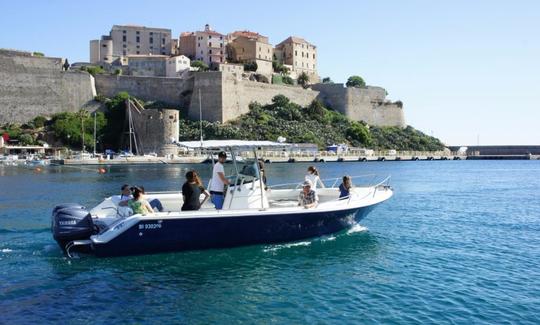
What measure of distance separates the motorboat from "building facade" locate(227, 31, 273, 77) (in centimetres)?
7105

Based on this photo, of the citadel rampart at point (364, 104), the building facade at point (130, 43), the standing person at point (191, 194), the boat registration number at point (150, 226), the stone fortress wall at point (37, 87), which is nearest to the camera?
the boat registration number at point (150, 226)

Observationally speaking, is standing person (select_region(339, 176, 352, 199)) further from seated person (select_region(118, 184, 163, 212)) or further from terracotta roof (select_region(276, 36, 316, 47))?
terracotta roof (select_region(276, 36, 316, 47))

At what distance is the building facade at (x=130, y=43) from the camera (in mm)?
82750

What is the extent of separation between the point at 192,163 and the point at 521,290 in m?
48.4

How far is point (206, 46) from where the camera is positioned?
8306cm

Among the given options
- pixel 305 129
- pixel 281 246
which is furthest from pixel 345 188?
pixel 305 129

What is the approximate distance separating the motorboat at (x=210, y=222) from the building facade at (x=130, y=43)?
75.8m

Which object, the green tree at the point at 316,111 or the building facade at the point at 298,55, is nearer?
the green tree at the point at 316,111

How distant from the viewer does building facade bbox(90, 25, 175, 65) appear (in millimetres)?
82750

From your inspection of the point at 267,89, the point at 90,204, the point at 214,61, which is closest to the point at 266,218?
the point at 90,204

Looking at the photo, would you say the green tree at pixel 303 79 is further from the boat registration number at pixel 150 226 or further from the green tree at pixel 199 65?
the boat registration number at pixel 150 226

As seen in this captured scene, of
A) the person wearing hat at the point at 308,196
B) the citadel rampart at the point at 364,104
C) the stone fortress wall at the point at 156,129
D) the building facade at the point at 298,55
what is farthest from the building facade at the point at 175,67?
the person wearing hat at the point at 308,196

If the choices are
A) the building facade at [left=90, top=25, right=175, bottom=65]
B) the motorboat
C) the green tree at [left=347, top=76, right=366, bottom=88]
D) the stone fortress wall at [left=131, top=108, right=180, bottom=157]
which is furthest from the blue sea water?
the green tree at [left=347, top=76, right=366, bottom=88]

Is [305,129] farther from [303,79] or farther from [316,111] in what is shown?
[303,79]
